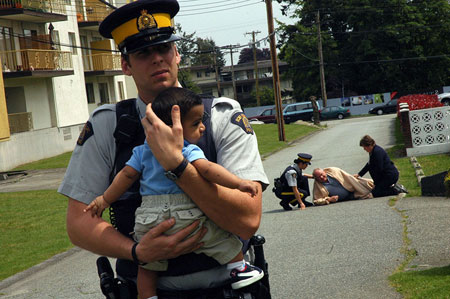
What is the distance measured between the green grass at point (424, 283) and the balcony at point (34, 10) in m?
29.5

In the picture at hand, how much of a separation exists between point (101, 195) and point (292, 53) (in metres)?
76.1

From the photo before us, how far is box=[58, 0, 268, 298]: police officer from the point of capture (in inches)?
102

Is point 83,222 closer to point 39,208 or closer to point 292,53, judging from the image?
point 39,208

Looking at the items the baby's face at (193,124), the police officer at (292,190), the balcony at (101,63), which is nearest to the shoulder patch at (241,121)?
the baby's face at (193,124)

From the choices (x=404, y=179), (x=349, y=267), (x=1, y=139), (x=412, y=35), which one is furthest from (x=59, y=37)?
(x=412, y=35)

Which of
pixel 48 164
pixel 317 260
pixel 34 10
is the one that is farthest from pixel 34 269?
pixel 34 10

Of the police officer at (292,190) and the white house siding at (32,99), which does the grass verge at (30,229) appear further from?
the white house siding at (32,99)

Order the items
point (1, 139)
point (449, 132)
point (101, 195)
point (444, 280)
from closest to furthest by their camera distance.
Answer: point (101, 195), point (444, 280), point (449, 132), point (1, 139)

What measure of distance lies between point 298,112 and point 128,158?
2390 inches

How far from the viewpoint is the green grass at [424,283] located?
21.0ft

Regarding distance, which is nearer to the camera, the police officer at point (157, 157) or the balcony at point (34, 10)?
the police officer at point (157, 157)

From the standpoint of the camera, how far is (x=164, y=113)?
8.73 ft

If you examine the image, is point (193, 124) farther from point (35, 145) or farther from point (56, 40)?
point (56, 40)

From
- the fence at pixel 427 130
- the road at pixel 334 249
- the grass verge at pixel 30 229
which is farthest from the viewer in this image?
the fence at pixel 427 130
